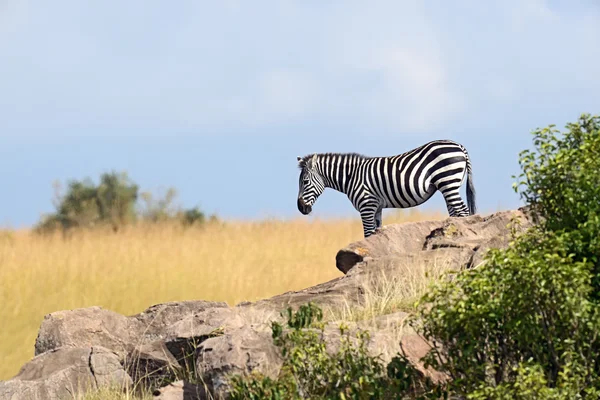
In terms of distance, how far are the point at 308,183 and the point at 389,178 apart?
7.46 feet

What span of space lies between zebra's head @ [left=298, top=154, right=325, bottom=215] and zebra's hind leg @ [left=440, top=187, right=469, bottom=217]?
365 cm

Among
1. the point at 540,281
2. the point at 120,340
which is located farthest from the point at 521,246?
the point at 120,340

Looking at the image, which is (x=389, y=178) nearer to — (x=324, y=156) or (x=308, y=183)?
(x=324, y=156)

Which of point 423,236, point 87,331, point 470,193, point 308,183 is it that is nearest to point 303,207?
point 308,183

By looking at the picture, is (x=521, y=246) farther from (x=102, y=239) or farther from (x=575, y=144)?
(x=102, y=239)

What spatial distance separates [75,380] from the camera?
1012 centimetres

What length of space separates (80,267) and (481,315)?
54.8ft

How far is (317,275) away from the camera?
2102 centimetres

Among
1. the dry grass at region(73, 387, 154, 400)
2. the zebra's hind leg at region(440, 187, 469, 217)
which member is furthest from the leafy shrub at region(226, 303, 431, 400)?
the zebra's hind leg at region(440, 187, 469, 217)

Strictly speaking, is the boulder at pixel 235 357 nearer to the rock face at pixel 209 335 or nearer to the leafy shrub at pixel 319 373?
the rock face at pixel 209 335

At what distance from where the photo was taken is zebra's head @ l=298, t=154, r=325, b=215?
2116cm

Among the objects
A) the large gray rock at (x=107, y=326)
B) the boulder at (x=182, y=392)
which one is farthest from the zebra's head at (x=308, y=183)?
the boulder at (x=182, y=392)

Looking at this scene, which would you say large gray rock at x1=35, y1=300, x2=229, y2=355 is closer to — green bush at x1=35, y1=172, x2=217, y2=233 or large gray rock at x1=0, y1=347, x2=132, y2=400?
large gray rock at x1=0, y1=347, x2=132, y2=400

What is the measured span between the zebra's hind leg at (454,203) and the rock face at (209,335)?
413cm
